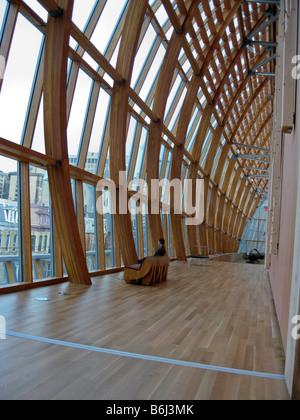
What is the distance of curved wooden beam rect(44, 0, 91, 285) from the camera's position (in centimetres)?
698

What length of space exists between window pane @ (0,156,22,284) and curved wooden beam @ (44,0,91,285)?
0.76 metres

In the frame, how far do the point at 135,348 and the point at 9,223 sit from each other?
13.3 feet

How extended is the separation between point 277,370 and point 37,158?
5347 mm

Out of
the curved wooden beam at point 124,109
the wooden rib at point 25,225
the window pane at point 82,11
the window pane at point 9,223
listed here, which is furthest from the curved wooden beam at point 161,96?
the window pane at point 9,223

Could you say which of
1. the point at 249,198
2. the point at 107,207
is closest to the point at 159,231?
the point at 107,207

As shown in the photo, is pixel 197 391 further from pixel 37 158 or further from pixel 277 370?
pixel 37 158

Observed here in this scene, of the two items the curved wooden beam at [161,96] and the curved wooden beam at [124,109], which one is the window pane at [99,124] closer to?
the curved wooden beam at [124,109]

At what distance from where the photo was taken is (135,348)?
12.6 ft

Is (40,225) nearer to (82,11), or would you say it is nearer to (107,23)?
(82,11)

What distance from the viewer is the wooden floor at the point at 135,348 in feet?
9.19

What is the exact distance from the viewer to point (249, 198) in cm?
4603

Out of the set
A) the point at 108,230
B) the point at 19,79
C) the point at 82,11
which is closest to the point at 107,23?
the point at 82,11

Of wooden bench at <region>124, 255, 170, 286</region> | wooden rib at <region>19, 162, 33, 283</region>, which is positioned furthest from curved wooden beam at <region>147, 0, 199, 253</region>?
wooden rib at <region>19, 162, 33, 283</region>

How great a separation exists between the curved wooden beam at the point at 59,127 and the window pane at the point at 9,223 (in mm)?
761
